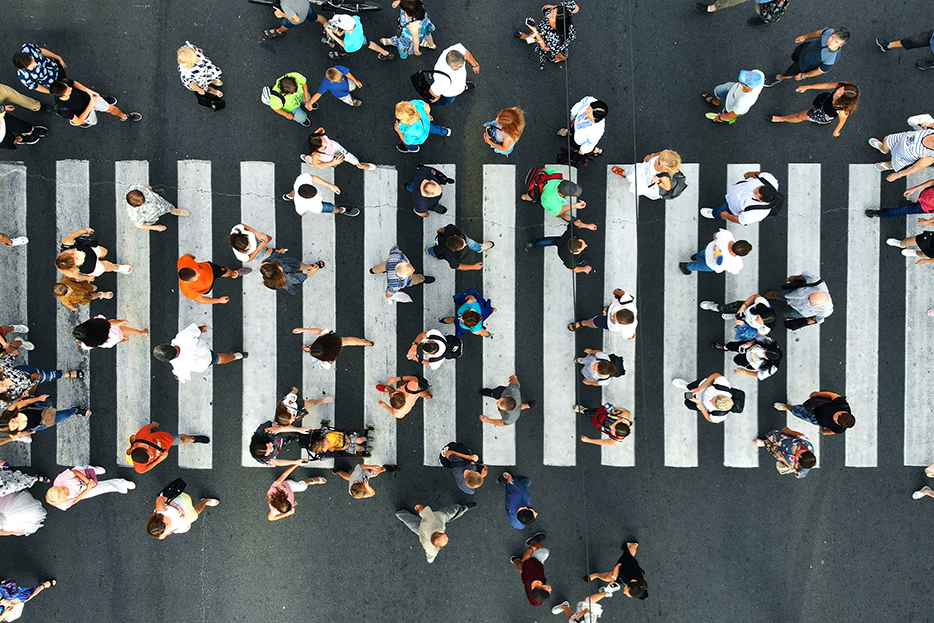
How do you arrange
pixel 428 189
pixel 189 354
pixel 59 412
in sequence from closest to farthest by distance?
pixel 428 189 → pixel 189 354 → pixel 59 412

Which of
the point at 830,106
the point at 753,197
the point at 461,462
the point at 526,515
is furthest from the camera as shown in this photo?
the point at 461,462

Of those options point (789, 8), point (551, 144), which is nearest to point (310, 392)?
point (551, 144)

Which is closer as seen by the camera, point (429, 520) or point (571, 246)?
point (571, 246)

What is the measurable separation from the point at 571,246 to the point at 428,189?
5.88 ft

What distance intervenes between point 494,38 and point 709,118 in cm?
309

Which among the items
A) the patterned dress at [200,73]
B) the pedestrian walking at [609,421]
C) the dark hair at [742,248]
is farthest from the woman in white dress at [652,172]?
the patterned dress at [200,73]

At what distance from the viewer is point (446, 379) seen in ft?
22.5

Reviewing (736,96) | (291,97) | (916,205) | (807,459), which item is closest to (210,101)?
(291,97)

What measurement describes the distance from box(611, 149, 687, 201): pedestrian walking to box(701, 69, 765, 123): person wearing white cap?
0.91 meters

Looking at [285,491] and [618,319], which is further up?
[618,319]

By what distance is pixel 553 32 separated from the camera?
633 centimetres

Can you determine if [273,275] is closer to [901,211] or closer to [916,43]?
[901,211]

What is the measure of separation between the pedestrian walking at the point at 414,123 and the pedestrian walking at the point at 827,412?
5793 mm

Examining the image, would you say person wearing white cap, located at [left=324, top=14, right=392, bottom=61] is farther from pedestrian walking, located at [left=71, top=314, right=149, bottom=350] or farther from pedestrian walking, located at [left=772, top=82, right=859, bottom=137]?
pedestrian walking, located at [left=772, top=82, right=859, bottom=137]
